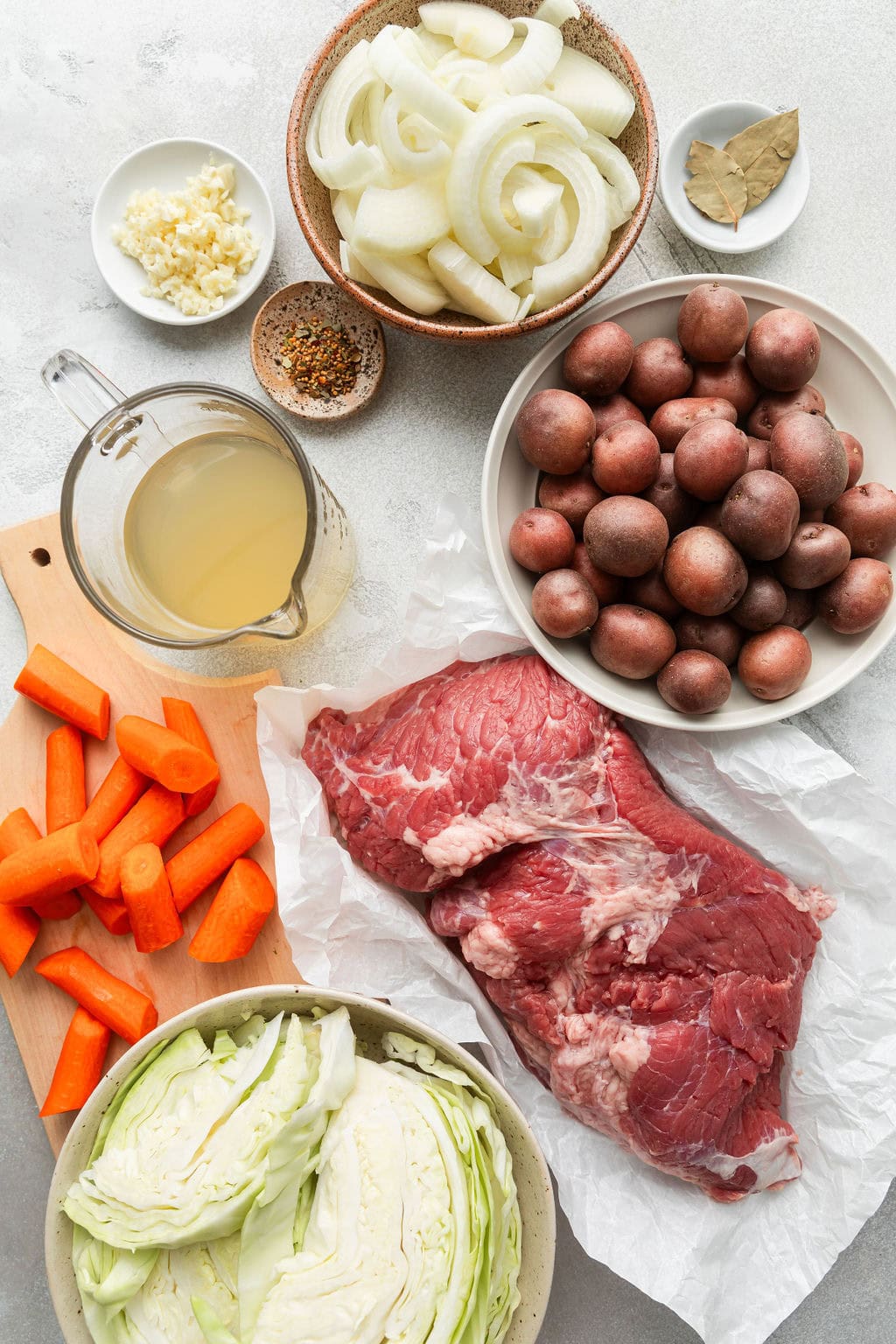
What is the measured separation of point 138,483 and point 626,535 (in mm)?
1000

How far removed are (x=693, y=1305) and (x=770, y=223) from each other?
232 cm

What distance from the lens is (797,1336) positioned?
7.13 feet

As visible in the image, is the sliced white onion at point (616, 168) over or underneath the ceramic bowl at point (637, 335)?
over

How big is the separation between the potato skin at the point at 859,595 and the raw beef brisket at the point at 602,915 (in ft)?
1.63

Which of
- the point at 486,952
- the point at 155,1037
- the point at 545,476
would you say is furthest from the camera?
the point at 545,476

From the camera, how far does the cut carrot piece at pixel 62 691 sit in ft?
6.72

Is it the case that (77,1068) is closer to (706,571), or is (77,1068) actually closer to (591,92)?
(706,571)

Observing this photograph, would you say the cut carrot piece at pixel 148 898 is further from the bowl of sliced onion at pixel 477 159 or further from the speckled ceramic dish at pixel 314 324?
the bowl of sliced onion at pixel 477 159

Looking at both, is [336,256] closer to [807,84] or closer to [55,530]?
[55,530]

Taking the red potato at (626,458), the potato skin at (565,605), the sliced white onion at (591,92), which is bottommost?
the potato skin at (565,605)

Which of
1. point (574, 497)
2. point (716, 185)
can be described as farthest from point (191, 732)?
point (716, 185)

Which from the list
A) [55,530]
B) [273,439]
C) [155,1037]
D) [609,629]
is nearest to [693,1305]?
[155,1037]

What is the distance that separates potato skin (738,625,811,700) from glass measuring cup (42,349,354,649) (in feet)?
2.92

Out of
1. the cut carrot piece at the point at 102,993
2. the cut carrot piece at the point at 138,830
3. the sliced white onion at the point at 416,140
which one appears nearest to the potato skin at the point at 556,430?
the sliced white onion at the point at 416,140
